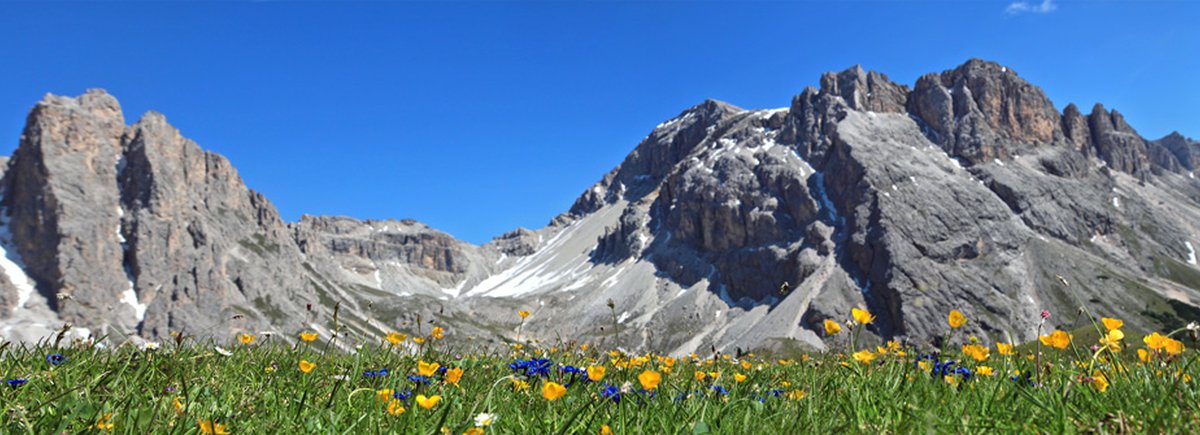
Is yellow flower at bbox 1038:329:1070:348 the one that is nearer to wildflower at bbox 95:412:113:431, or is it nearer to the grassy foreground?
the grassy foreground

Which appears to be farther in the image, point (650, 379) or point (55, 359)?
point (55, 359)

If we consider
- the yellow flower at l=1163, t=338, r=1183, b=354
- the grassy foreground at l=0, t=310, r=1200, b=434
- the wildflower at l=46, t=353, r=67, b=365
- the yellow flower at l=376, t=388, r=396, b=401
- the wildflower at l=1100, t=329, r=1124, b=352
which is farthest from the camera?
the wildflower at l=46, t=353, r=67, b=365

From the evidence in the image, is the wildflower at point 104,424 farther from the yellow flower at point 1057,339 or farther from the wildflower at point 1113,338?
the wildflower at point 1113,338

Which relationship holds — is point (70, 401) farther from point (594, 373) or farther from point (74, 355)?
point (74, 355)

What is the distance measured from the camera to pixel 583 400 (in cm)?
494

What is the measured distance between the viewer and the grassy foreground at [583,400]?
3.53 metres

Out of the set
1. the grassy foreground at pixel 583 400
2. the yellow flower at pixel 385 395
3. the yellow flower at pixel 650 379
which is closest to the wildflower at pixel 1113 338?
the grassy foreground at pixel 583 400

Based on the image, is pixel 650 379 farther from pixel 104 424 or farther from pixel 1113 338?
pixel 1113 338

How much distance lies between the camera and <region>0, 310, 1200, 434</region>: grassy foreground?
353cm

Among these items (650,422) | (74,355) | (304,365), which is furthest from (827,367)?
(74,355)

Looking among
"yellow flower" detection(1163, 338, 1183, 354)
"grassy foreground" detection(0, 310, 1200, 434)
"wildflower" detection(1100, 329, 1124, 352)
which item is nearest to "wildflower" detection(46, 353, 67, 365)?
"grassy foreground" detection(0, 310, 1200, 434)

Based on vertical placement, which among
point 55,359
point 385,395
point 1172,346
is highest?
point 55,359

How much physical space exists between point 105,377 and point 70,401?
1.68 meters

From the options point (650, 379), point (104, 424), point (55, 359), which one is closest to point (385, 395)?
point (104, 424)
